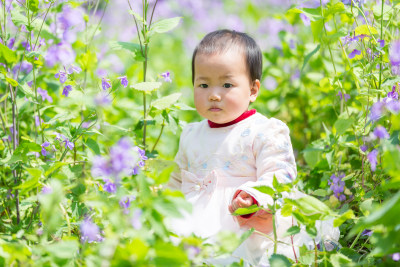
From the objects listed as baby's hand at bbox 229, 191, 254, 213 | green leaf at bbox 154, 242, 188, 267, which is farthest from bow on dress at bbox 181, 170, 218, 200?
green leaf at bbox 154, 242, 188, 267

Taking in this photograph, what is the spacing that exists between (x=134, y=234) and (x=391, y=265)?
65cm

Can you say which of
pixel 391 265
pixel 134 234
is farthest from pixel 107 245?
pixel 391 265

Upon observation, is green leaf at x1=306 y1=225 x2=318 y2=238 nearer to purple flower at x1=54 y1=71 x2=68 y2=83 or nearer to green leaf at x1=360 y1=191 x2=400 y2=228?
green leaf at x1=360 y1=191 x2=400 y2=228

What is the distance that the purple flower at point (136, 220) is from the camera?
1.19m

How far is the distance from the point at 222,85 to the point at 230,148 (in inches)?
9.2

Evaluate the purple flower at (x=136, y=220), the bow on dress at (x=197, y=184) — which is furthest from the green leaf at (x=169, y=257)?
the bow on dress at (x=197, y=184)

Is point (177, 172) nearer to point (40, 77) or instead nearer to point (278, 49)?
point (40, 77)

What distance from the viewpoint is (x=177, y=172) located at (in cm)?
209

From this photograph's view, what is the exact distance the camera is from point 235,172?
1899 mm

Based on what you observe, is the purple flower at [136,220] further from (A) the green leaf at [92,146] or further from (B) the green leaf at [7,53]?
(B) the green leaf at [7,53]

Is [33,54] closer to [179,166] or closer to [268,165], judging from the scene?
[179,166]

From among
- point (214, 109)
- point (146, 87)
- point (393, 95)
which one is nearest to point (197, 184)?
point (214, 109)

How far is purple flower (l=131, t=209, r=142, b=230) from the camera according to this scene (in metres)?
1.19

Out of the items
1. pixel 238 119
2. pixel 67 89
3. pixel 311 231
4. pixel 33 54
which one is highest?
pixel 33 54
